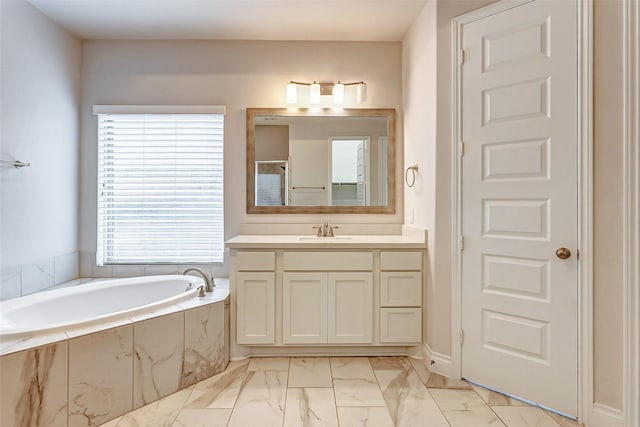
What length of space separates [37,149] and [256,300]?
1893mm

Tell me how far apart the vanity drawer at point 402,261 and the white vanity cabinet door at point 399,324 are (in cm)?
29

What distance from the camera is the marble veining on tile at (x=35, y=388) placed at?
59.0 inches

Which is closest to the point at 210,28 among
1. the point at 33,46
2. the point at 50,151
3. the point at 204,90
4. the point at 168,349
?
the point at 204,90

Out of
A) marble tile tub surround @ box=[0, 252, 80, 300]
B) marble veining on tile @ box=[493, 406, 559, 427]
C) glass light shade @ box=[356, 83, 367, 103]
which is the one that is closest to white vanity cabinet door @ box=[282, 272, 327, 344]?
marble veining on tile @ box=[493, 406, 559, 427]

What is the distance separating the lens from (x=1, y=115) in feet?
7.60

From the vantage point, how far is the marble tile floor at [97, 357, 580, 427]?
1848 millimetres

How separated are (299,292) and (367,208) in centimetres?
99

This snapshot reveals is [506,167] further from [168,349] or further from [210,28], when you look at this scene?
[210,28]

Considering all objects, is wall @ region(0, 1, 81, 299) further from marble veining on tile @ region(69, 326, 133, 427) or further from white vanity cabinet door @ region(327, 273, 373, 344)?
white vanity cabinet door @ region(327, 273, 373, 344)

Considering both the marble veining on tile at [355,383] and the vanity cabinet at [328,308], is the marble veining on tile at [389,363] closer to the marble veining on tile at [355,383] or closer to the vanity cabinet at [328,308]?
the marble veining on tile at [355,383]

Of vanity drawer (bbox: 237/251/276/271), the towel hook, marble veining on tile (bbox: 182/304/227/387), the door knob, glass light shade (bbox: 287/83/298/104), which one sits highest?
glass light shade (bbox: 287/83/298/104)

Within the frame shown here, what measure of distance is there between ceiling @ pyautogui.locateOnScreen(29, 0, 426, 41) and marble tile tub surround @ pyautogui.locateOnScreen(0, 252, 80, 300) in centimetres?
182

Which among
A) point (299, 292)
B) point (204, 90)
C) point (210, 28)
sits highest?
point (210, 28)

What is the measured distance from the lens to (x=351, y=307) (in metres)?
2.56
